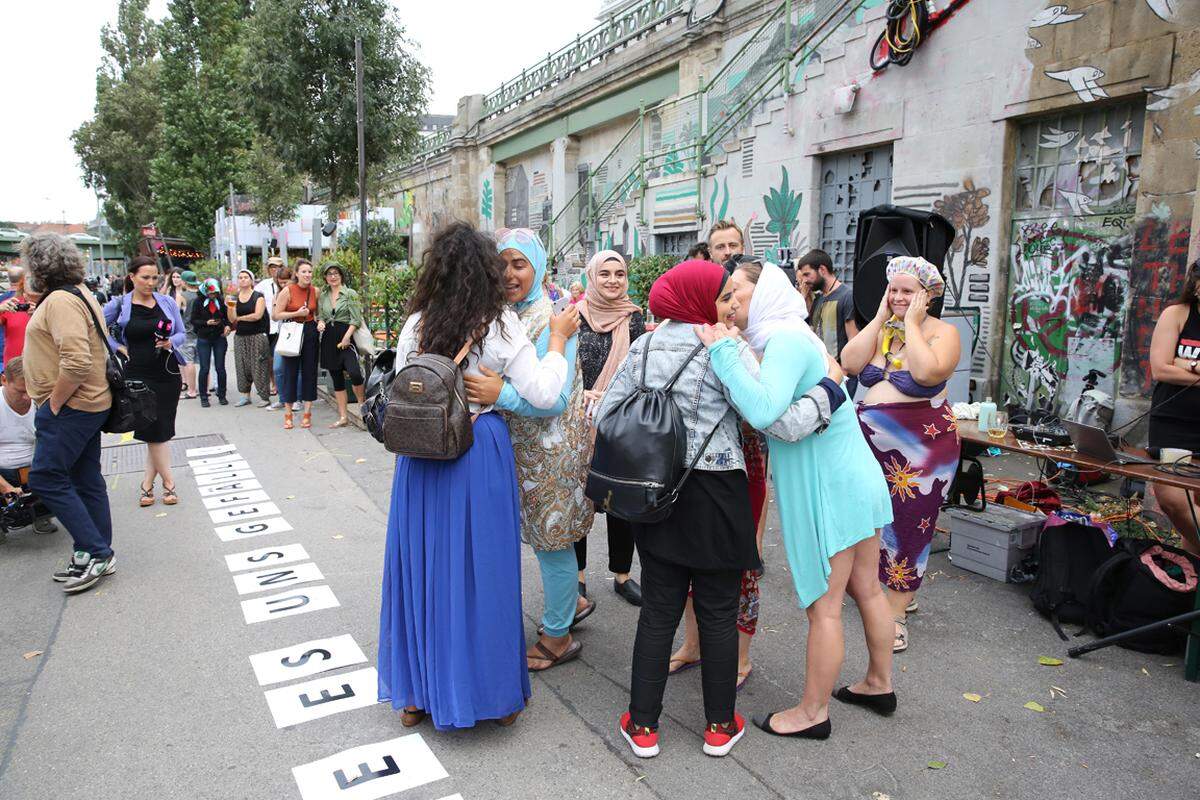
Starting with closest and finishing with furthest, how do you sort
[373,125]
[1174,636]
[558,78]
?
[1174,636] < [373,125] < [558,78]

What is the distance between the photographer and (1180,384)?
14.6 feet

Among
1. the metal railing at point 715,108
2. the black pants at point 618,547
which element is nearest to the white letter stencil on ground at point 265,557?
the black pants at point 618,547

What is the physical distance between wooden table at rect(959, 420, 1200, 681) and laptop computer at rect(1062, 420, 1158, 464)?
0.04 metres

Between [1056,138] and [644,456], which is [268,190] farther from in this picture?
[644,456]

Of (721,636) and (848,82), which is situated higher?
(848,82)

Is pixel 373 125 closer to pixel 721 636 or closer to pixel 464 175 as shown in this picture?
pixel 464 175

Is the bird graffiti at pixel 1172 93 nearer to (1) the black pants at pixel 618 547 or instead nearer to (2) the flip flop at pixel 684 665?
Answer: (1) the black pants at pixel 618 547

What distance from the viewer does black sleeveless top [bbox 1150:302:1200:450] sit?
441 cm

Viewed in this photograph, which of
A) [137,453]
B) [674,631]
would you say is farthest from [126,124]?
[674,631]

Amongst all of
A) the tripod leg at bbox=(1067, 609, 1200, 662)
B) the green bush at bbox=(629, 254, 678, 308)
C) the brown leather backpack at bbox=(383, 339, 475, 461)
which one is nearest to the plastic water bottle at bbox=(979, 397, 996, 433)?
the tripod leg at bbox=(1067, 609, 1200, 662)

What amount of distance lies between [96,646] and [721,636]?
328cm

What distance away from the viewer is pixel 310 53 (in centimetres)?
1546

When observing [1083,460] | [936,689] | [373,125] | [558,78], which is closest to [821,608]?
[936,689]

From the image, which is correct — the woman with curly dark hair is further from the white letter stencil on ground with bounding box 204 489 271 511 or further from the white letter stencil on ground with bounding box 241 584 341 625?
the white letter stencil on ground with bounding box 204 489 271 511
